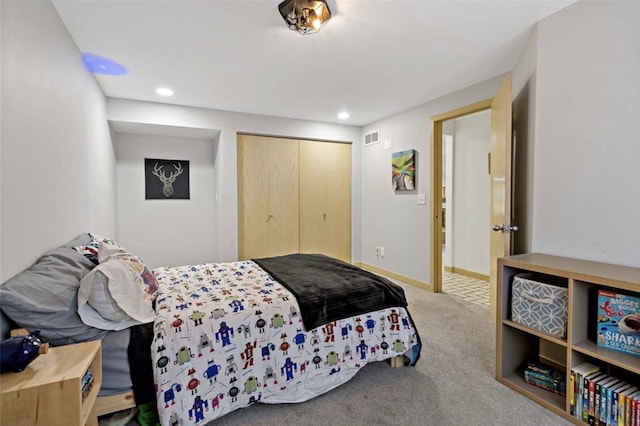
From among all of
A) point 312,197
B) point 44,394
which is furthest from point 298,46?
point 312,197

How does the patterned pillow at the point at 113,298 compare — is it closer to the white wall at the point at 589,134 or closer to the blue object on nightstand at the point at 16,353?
the blue object on nightstand at the point at 16,353

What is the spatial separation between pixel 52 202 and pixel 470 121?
4.77m

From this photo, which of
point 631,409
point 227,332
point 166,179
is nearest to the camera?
point 631,409

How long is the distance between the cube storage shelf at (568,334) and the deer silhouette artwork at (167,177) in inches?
160

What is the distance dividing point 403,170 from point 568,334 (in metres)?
2.75

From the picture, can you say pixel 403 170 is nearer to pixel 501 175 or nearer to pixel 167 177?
pixel 501 175

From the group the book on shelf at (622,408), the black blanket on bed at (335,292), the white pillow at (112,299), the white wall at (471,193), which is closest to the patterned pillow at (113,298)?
the white pillow at (112,299)

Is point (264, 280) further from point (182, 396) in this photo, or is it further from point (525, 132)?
point (525, 132)

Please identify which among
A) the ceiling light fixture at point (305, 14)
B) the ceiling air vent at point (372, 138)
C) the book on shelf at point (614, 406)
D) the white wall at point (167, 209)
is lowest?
the book on shelf at point (614, 406)

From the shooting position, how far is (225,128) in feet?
13.2

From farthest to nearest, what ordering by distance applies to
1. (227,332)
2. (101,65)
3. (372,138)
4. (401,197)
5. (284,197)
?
(372,138) < (284,197) < (401,197) < (101,65) < (227,332)

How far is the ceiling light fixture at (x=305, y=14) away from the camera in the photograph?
1.82m

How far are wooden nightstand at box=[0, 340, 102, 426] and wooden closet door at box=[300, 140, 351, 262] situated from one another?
3597mm

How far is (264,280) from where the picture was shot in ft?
7.47
